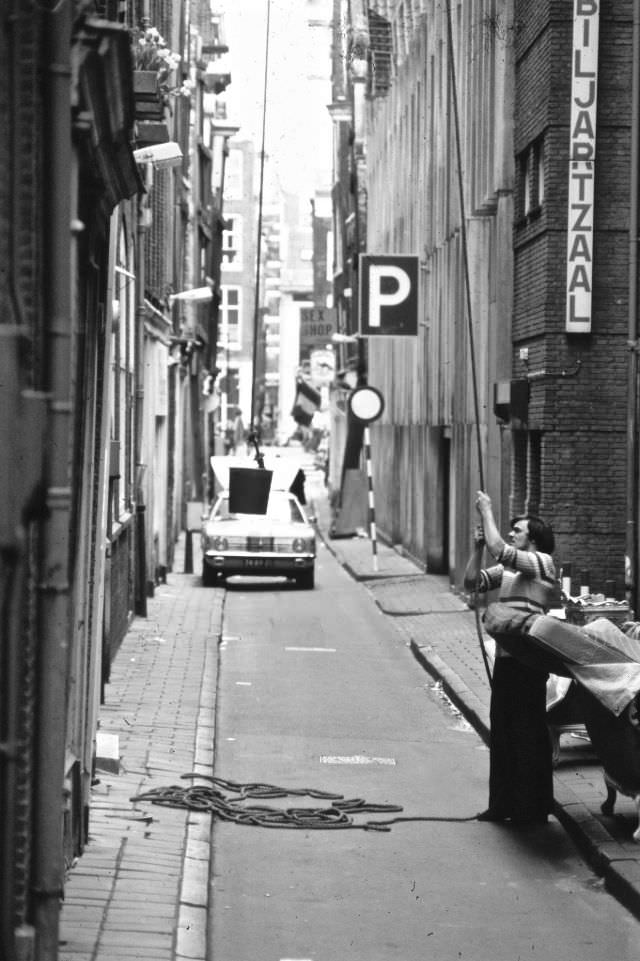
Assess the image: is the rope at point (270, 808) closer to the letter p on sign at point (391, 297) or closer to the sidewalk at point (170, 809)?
the sidewalk at point (170, 809)

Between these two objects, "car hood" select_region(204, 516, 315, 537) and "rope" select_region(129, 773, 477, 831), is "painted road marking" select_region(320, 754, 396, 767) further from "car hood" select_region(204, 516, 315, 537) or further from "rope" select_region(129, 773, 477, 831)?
"car hood" select_region(204, 516, 315, 537)

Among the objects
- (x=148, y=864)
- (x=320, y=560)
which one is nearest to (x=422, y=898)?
(x=148, y=864)

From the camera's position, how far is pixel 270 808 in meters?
11.2

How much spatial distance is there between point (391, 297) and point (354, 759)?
1761 cm

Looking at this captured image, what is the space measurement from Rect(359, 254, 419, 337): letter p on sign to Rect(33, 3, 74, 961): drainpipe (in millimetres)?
24269

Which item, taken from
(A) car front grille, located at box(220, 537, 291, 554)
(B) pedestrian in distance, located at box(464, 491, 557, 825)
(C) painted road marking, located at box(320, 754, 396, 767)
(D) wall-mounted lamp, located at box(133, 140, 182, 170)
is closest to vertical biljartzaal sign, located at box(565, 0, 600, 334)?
(D) wall-mounted lamp, located at box(133, 140, 182, 170)

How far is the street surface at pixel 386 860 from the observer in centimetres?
828

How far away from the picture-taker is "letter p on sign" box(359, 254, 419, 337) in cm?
2998

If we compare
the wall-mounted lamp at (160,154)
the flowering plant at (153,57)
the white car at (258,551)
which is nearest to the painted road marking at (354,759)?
the flowering plant at (153,57)

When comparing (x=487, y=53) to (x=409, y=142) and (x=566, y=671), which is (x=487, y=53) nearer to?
(x=409, y=142)

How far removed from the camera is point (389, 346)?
41.4 meters

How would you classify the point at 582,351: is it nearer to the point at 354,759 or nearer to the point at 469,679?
the point at 469,679

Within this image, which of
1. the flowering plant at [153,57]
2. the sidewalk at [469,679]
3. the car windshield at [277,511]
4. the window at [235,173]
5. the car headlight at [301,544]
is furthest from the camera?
the window at [235,173]

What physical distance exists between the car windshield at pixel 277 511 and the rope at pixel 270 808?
1819cm
